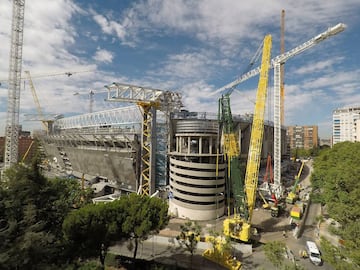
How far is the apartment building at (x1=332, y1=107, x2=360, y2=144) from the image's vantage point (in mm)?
136488

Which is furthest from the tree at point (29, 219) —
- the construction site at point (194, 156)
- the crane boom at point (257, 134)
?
the crane boom at point (257, 134)

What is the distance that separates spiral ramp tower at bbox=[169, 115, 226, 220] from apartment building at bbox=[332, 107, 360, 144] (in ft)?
394

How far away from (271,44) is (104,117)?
186 ft

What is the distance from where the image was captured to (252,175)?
5078 cm

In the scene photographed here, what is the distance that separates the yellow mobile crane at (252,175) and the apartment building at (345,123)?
109781mm

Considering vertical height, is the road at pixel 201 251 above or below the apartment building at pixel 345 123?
below

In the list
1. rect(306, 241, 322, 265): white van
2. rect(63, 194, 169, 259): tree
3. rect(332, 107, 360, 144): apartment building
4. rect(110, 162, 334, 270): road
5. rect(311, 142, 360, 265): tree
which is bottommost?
Answer: rect(110, 162, 334, 270): road

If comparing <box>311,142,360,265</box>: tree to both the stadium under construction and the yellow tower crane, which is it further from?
the yellow tower crane

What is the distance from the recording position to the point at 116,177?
74.2 m

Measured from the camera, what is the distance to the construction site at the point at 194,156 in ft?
165

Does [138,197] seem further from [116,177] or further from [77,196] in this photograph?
[116,177]

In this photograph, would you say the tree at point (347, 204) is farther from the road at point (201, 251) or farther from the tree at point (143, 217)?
the tree at point (143, 217)

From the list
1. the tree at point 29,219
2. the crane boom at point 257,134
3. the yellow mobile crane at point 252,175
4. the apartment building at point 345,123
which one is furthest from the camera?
the apartment building at point 345,123

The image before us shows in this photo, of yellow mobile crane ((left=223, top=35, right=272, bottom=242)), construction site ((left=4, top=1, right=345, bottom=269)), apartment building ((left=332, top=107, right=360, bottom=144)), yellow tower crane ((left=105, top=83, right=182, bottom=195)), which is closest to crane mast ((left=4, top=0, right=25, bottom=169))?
construction site ((left=4, top=1, right=345, bottom=269))
